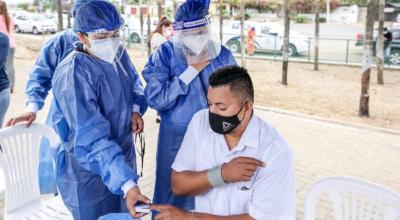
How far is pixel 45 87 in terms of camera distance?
2568 millimetres

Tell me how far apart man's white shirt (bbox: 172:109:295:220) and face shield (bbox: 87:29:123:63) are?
0.49 meters

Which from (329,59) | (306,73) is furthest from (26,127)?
(329,59)

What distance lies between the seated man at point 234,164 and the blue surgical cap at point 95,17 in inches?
21.1

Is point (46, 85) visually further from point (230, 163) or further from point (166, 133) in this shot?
point (230, 163)

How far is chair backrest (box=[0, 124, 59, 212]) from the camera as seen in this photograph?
2.31 metres

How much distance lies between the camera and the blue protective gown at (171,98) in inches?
82.2

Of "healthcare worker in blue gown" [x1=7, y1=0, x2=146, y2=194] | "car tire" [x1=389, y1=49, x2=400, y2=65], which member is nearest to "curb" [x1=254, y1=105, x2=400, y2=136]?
"healthcare worker in blue gown" [x1=7, y1=0, x2=146, y2=194]

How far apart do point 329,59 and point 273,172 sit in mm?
11745

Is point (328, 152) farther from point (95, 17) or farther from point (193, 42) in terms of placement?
point (95, 17)

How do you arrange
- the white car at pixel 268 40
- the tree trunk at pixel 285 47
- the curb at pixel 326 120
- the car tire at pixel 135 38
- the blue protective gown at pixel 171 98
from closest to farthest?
the blue protective gown at pixel 171 98
the curb at pixel 326 120
the tree trunk at pixel 285 47
the white car at pixel 268 40
the car tire at pixel 135 38

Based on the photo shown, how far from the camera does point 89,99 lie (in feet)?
5.58

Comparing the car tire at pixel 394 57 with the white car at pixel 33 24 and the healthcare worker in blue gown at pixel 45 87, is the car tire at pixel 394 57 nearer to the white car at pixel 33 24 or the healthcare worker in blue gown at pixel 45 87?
the healthcare worker in blue gown at pixel 45 87

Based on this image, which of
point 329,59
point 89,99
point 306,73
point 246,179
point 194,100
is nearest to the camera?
→ point 246,179

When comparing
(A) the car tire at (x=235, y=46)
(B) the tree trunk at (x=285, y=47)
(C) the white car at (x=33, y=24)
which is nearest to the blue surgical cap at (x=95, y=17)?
(B) the tree trunk at (x=285, y=47)
